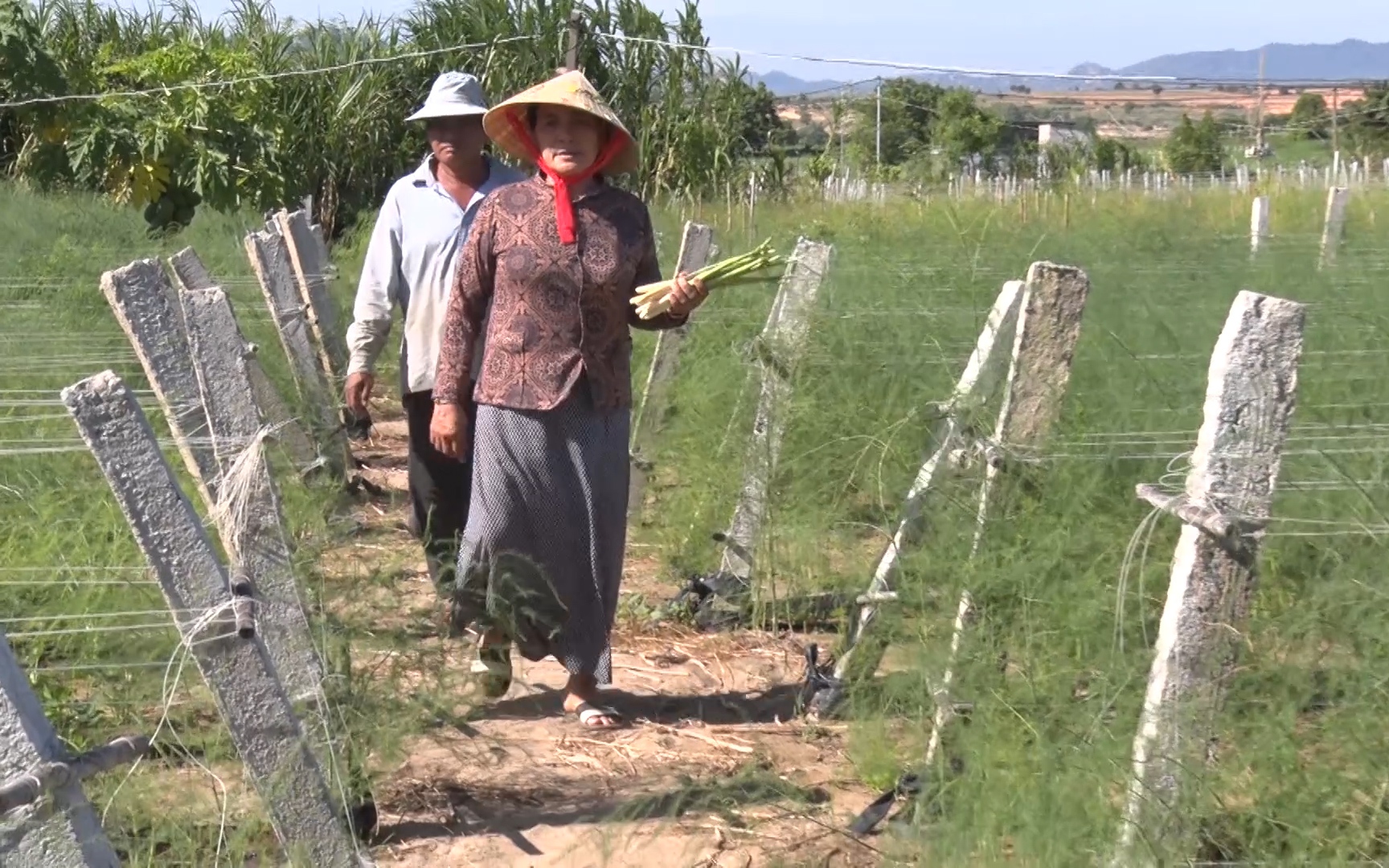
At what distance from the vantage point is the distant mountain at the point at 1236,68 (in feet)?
27.6

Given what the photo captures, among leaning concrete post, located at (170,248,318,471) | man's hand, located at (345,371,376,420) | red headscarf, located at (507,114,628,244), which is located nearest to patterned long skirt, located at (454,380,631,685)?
red headscarf, located at (507,114,628,244)

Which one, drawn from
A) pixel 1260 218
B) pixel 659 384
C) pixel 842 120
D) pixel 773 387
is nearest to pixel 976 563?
pixel 773 387

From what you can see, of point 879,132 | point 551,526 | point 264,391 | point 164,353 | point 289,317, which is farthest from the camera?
point 879,132

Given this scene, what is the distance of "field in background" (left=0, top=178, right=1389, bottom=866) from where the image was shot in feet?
11.1

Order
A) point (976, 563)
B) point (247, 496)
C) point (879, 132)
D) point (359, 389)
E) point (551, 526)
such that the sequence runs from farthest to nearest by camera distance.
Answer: point (879, 132)
point (359, 389)
point (551, 526)
point (976, 563)
point (247, 496)

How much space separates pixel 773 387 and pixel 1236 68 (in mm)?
79347

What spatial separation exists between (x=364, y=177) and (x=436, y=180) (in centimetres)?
1436

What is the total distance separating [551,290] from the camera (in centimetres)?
483

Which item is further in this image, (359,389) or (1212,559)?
(359,389)

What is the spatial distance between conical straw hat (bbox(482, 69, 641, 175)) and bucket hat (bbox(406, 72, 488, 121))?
382mm

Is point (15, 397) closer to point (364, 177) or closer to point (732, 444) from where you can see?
point (732, 444)

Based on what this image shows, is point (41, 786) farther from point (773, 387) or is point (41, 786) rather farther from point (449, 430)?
point (773, 387)

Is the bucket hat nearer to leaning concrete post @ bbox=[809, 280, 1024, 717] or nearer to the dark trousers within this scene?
the dark trousers

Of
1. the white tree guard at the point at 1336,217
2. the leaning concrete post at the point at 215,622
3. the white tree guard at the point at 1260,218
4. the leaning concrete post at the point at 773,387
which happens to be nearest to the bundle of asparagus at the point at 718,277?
the leaning concrete post at the point at 773,387
